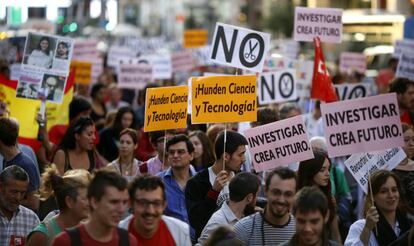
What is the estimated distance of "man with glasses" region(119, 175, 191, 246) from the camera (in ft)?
25.1

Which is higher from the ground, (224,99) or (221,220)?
(224,99)

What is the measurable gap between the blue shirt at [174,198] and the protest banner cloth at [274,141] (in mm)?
694

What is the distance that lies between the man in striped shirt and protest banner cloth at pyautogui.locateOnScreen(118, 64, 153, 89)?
42.0ft

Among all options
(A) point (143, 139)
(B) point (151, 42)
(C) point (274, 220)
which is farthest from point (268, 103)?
(B) point (151, 42)

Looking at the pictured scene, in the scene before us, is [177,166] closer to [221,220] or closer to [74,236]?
[221,220]

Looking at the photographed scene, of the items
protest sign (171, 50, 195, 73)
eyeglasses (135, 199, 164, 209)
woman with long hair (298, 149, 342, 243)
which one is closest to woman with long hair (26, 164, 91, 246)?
eyeglasses (135, 199, 164, 209)

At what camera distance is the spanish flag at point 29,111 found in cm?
1466

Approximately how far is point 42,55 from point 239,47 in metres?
2.99

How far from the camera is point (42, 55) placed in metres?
15.4

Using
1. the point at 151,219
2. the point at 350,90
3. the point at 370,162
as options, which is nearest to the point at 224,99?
the point at 370,162

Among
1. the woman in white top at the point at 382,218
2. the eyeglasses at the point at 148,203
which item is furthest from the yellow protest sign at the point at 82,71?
the eyeglasses at the point at 148,203

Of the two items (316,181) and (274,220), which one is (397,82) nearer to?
(316,181)

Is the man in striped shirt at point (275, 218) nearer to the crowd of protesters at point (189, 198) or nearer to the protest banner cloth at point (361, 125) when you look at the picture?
the crowd of protesters at point (189, 198)

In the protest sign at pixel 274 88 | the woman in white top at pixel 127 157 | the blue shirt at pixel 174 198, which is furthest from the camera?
the protest sign at pixel 274 88
